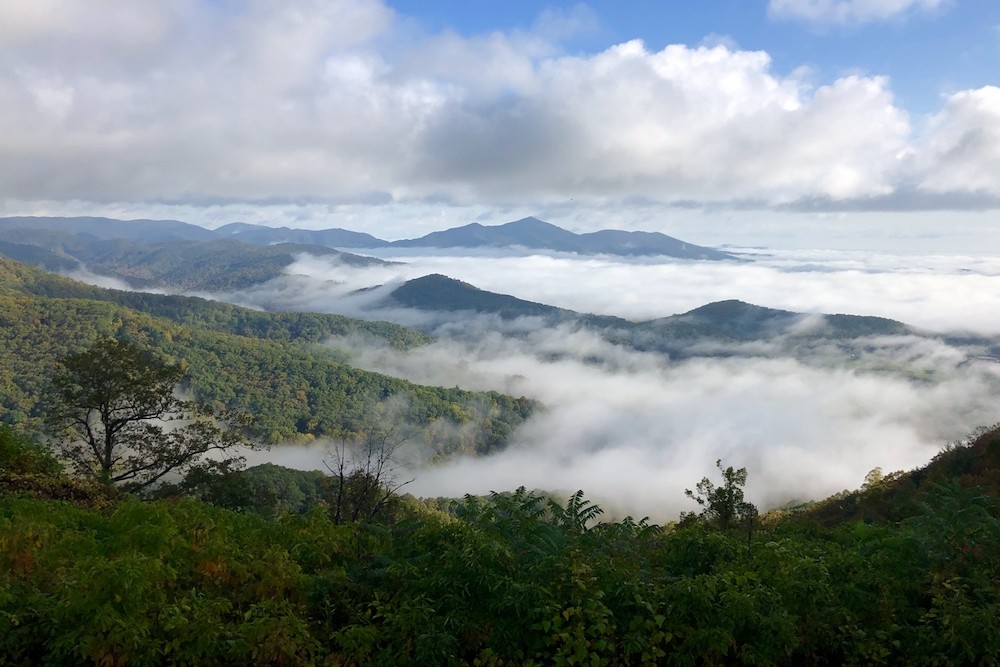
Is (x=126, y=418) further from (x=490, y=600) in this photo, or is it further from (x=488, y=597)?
(x=490, y=600)

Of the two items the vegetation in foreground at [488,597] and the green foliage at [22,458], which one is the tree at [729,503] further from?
the green foliage at [22,458]

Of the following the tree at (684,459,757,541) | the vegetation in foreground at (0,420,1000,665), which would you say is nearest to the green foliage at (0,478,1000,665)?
the vegetation in foreground at (0,420,1000,665)

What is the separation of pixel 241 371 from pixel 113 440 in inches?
7285

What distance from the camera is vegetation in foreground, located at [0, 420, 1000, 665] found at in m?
Result: 6.04

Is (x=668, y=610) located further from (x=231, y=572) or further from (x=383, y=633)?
(x=231, y=572)

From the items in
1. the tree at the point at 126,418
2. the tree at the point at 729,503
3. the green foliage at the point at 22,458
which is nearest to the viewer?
the green foliage at the point at 22,458

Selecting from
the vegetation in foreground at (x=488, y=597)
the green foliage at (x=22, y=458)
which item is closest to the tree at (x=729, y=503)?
the vegetation in foreground at (x=488, y=597)

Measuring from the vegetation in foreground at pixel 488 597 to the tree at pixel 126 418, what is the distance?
57.8 feet

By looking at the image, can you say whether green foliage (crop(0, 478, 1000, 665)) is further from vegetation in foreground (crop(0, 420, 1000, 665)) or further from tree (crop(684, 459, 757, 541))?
tree (crop(684, 459, 757, 541))

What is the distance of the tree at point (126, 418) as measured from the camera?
77.9 ft

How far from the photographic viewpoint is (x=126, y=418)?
82.6 feet

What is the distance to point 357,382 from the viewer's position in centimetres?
19850

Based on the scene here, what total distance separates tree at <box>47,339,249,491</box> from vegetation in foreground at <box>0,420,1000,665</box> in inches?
693

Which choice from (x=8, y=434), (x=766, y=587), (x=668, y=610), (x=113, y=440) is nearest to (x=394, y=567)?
(x=668, y=610)
